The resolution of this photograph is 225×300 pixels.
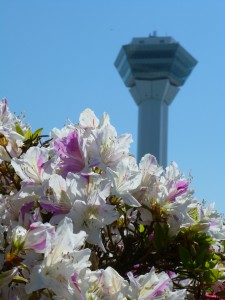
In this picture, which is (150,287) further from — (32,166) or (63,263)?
(32,166)

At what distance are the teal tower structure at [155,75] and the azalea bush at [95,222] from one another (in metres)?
72.6

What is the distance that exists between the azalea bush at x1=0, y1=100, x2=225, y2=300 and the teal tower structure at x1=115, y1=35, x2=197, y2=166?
7259 cm

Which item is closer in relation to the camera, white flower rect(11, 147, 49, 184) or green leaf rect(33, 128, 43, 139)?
white flower rect(11, 147, 49, 184)

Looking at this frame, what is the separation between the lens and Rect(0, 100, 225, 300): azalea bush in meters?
1.13

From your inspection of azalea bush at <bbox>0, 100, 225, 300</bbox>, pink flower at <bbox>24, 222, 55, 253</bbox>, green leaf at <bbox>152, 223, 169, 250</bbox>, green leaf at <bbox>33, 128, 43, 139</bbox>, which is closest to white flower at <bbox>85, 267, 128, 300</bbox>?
azalea bush at <bbox>0, 100, 225, 300</bbox>

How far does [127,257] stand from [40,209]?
0.90ft

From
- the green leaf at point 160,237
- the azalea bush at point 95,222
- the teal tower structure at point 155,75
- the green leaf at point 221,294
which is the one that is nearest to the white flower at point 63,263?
the azalea bush at point 95,222

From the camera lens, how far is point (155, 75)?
77625 mm

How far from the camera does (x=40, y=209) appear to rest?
1.37 m

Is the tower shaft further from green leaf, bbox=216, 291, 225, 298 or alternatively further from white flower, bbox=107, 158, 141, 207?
white flower, bbox=107, 158, 141, 207

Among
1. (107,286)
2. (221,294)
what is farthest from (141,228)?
(107,286)

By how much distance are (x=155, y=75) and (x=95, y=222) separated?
77242 mm

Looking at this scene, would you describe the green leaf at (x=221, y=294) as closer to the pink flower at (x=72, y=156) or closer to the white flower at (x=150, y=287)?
the white flower at (x=150, y=287)

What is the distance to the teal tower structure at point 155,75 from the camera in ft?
247
